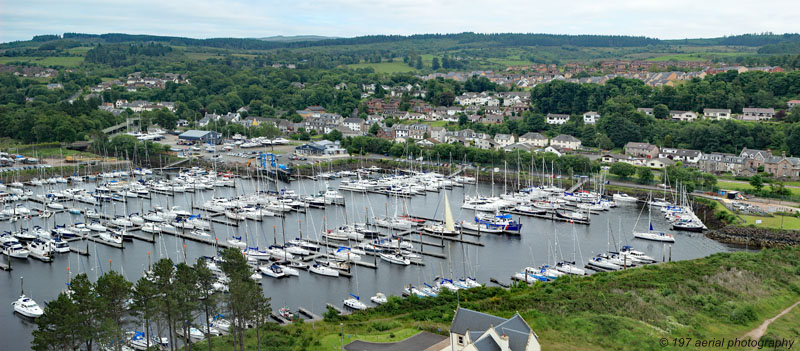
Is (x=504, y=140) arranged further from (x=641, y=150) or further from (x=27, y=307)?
(x=27, y=307)

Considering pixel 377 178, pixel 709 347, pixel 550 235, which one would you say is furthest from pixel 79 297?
pixel 377 178

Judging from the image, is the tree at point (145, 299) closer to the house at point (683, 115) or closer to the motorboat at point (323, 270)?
the motorboat at point (323, 270)

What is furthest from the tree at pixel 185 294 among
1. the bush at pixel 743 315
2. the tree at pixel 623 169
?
the tree at pixel 623 169

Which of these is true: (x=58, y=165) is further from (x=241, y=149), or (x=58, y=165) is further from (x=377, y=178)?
(x=377, y=178)

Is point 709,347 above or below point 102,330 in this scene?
below

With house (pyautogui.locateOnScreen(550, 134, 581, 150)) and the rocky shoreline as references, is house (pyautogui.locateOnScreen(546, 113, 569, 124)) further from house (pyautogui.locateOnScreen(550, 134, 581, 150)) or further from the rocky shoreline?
the rocky shoreline

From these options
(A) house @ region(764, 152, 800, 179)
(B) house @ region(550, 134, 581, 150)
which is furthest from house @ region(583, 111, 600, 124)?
(A) house @ region(764, 152, 800, 179)
